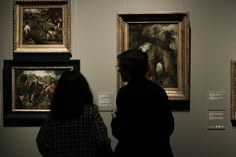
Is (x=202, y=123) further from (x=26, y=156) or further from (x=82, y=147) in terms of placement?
(x=26, y=156)

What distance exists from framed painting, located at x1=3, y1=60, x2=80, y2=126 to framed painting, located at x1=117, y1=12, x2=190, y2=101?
0.56 meters

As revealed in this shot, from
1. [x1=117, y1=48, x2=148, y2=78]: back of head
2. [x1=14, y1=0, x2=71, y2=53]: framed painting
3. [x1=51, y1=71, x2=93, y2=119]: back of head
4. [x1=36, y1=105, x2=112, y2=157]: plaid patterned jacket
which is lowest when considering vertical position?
[x1=36, y1=105, x2=112, y2=157]: plaid patterned jacket

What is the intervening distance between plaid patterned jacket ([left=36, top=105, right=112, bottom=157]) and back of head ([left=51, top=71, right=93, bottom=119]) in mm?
44

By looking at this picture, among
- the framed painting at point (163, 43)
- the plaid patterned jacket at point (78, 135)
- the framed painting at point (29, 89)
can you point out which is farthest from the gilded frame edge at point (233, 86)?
the framed painting at point (29, 89)

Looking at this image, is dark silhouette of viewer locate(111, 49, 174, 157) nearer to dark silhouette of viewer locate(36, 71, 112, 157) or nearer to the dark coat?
the dark coat

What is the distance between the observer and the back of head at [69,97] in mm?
2184

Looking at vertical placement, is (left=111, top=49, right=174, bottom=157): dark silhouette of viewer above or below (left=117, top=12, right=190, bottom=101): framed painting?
below

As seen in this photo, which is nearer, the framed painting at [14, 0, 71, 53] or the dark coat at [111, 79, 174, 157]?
the dark coat at [111, 79, 174, 157]

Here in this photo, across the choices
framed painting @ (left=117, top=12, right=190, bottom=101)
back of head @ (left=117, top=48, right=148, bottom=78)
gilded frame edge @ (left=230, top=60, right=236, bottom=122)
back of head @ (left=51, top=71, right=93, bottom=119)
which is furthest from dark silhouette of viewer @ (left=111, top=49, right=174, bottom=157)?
gilded frame edge @ (left=230, top=60, right=236, bottom=122)

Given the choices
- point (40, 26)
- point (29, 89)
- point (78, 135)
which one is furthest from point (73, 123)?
point (40, 26)

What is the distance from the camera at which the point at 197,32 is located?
111 inches

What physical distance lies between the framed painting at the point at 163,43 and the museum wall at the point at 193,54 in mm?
77

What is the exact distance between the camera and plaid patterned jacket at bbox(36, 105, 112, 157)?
220cm

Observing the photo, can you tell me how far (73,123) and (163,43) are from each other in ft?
3.32
